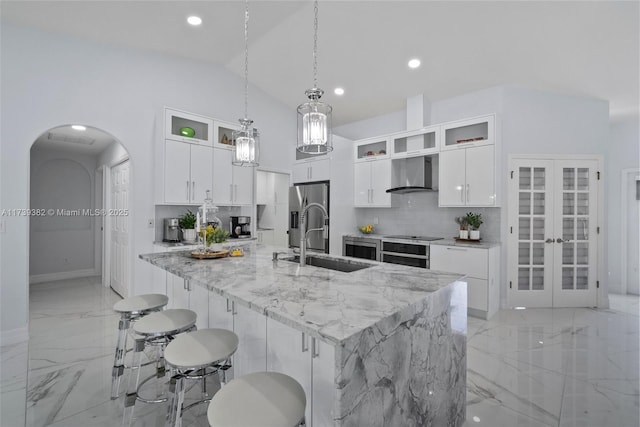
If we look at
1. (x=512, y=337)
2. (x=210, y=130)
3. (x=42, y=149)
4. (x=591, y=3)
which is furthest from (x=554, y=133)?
(x=42, y=149)

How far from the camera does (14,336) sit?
312 cm

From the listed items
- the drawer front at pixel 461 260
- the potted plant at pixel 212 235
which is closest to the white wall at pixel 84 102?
the potted plant at pixel 212 235

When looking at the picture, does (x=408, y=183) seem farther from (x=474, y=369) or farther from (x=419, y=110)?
(x=474, y=369)

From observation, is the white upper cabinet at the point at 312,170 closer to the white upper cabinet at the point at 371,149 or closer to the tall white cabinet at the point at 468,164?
the white upper cabinet at the point at 371,149

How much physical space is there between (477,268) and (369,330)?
A: 10.4 ft

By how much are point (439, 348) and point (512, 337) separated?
219cm

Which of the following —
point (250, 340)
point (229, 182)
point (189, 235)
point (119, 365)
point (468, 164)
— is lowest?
point (119, 365)

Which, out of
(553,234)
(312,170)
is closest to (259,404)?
(312,170)

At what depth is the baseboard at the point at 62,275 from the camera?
18.5ft

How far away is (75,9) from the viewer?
311cm

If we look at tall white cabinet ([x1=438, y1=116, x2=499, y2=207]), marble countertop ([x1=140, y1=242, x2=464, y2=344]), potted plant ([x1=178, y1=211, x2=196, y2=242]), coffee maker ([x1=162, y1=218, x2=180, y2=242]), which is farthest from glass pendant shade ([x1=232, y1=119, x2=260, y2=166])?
tall white cabinet ([x1=438, y1=116, x2=499, y2=207])

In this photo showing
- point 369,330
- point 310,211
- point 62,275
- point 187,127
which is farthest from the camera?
point 62,275

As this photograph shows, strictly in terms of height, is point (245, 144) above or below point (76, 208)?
above

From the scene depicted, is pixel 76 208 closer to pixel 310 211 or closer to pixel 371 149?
pixel 310 211
